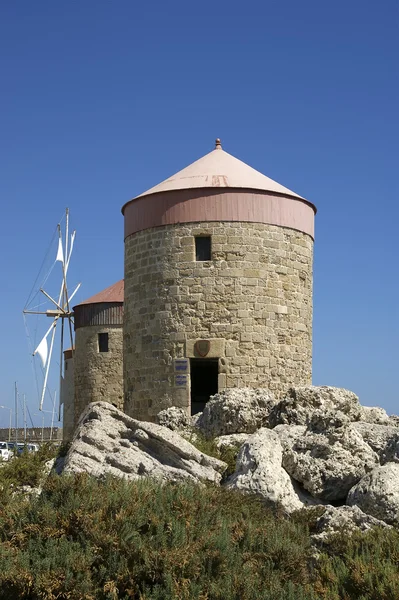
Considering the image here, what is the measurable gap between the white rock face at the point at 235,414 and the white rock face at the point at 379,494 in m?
3.47

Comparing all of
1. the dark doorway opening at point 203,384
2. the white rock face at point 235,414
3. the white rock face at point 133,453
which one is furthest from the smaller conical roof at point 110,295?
the white rock face at point 133,453

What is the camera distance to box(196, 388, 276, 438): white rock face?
1377 cm

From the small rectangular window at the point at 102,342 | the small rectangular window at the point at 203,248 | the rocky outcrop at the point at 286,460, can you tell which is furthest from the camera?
the small rectangular window at the point at 102,342

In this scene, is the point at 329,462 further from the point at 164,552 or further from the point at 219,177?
the point at 219,177

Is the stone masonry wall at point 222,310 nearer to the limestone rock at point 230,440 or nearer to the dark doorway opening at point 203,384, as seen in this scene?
the dark doorway opening at point 203,384

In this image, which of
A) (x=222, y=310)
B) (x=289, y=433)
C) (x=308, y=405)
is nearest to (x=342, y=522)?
(x=289, y=433)

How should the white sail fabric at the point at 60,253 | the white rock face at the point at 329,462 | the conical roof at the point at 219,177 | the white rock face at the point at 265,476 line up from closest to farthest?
the white rock face at the point at 265,476 < the white rock face at the point at 329,462 < the conical roof at the point at 219,177 < the white sail fabric at the point at 60,253

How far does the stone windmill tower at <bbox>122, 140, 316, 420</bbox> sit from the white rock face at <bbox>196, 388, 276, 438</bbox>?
6.57ft

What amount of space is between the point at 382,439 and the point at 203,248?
5.74 meters

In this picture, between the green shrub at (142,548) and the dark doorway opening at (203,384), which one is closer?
the green shrub at (142,548)

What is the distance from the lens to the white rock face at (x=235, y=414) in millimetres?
13766

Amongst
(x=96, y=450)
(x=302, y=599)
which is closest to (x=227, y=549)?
(x=302, y=599)

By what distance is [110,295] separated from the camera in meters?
30.5

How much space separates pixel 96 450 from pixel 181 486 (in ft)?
5.32
